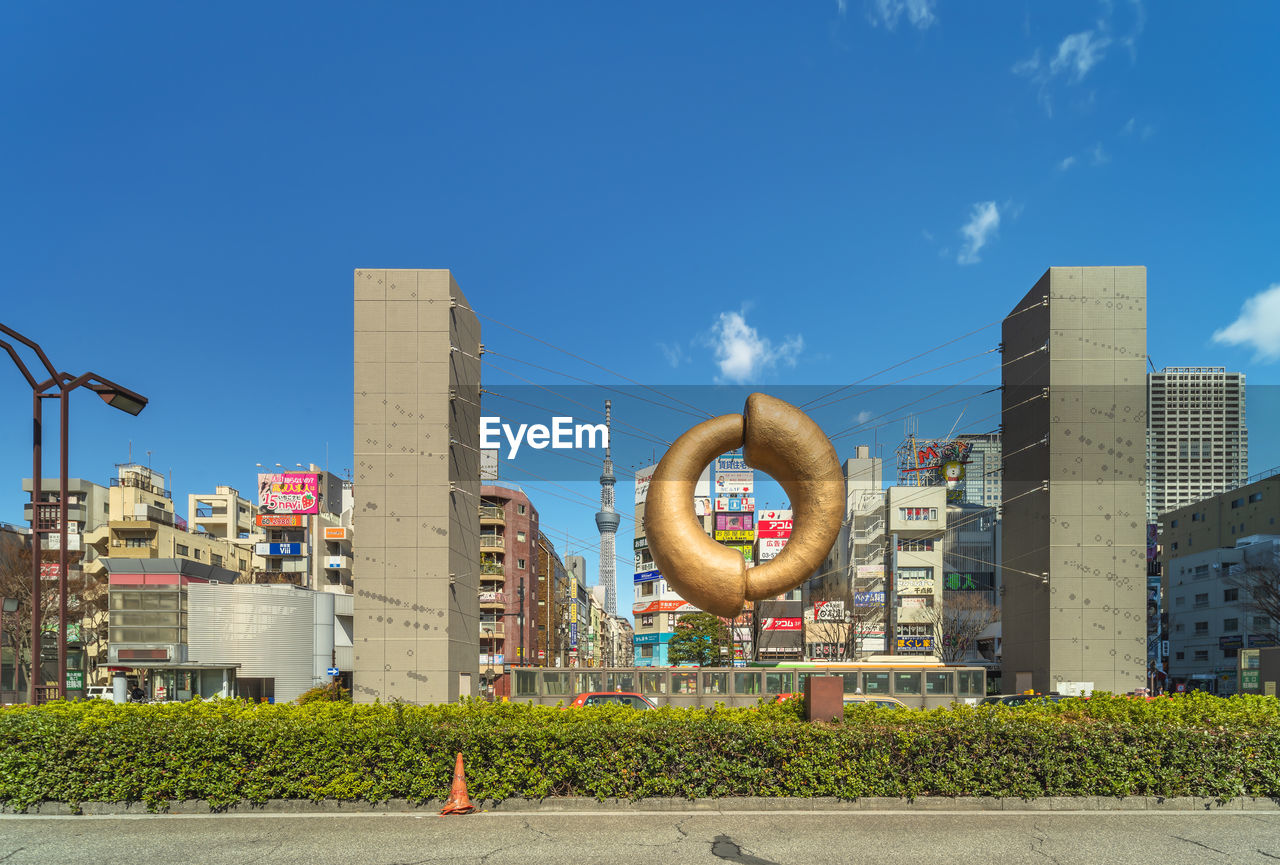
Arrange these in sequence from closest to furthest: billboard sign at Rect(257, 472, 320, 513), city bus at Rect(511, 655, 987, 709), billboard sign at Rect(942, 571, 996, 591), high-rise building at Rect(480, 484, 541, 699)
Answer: city bus at Rect(511, 655, 987, 709), high-rise building at Rect(480, 484, 541, 699), billboard sign at Rect(257, 472, 320, 513), billboard sign at Rect(942, 571, 996, 591)

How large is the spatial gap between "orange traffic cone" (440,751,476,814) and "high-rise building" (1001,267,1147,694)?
18590mm

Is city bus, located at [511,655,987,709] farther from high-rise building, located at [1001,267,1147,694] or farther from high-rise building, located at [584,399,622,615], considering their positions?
high-rise building, located at [584,399,622,615]

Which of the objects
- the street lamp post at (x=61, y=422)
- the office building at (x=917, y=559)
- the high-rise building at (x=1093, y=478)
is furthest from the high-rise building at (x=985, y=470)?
the street lamp post at (x=61, y=422)

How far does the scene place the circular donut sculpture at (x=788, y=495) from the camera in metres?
13.0

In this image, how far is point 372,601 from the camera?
2378cm

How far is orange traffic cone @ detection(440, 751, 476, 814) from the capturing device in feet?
35.8

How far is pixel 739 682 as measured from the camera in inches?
1129

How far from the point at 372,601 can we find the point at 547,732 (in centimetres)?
1390

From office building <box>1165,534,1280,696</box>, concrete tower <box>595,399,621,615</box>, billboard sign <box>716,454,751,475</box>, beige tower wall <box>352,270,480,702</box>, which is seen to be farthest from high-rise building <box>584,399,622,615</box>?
beige tower wall <box>352,270,480,702</box>

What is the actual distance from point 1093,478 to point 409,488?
1894cm

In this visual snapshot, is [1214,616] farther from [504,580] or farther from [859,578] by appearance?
[504,580]

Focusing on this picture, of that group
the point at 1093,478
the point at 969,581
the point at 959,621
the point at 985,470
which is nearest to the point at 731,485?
the point at 969,581

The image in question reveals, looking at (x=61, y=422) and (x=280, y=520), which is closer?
(x=61, y=422)

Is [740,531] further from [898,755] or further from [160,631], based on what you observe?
[898,755]
